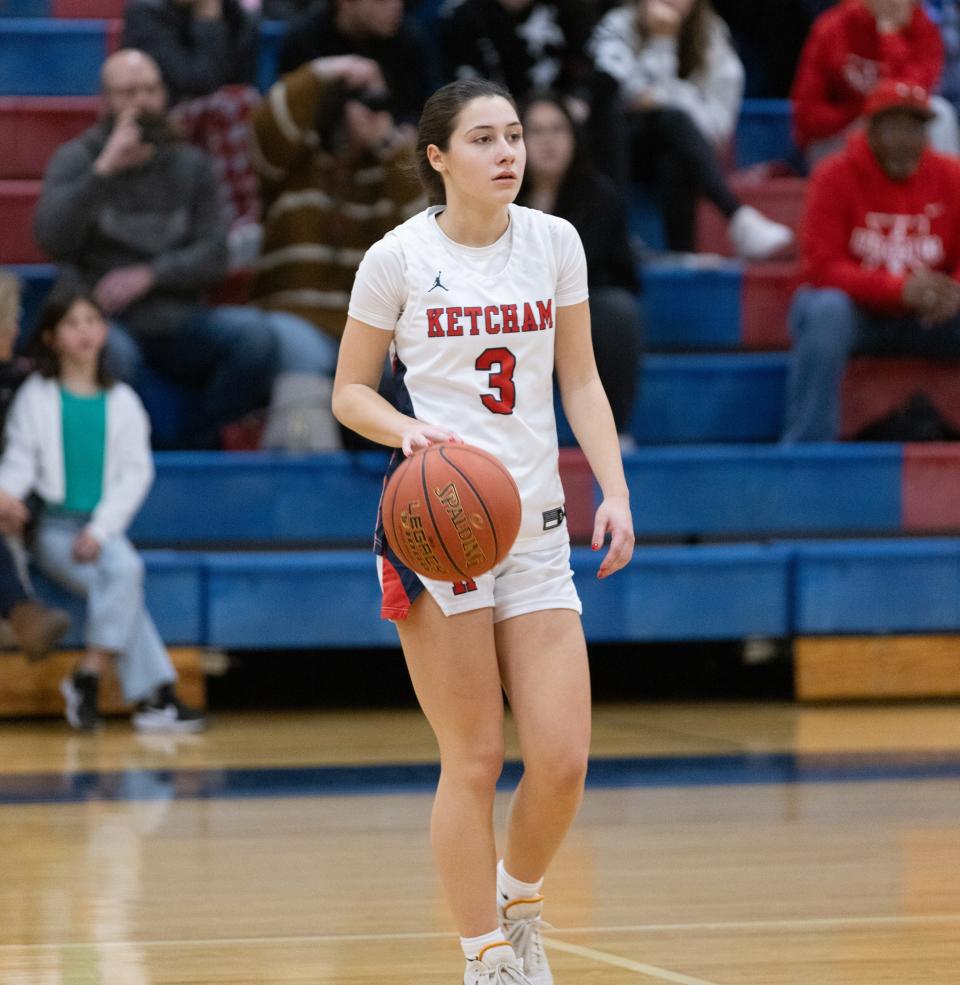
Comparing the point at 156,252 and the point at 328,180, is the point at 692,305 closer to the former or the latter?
the point at 328,180

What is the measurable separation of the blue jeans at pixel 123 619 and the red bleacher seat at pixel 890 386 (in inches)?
113

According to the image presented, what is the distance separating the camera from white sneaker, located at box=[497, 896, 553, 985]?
3047mm

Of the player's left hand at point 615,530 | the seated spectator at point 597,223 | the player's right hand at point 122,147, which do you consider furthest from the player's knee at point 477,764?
the player's right hand at point 122,147

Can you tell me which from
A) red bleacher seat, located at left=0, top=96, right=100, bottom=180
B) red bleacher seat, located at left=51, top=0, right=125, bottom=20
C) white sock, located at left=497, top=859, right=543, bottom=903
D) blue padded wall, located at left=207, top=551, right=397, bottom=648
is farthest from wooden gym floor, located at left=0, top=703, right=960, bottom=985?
red bleacher seat, located at left=51, top=0, right=125, bottom=20

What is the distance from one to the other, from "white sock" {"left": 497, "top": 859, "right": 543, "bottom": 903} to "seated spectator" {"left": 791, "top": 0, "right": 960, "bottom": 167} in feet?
18.1

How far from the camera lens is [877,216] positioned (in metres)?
7.02

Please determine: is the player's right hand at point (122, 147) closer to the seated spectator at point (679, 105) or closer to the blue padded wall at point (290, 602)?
the blue padded wall at point (290, 602)

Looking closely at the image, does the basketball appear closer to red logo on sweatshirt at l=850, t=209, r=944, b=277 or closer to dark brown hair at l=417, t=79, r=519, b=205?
dark brown hair at l=417, t=79, r=519, b=205

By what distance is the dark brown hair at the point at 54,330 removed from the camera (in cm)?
602

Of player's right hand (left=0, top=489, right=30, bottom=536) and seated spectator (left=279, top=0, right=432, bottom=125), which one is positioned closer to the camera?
player's right hand (left=0, top=489, right=30, bottom=536)

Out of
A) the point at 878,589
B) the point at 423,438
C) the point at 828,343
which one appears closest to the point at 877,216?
the point at 828,343

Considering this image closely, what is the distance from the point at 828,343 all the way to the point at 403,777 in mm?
2606

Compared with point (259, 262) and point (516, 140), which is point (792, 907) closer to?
point (516, 140)

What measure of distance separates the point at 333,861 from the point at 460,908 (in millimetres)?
1212
